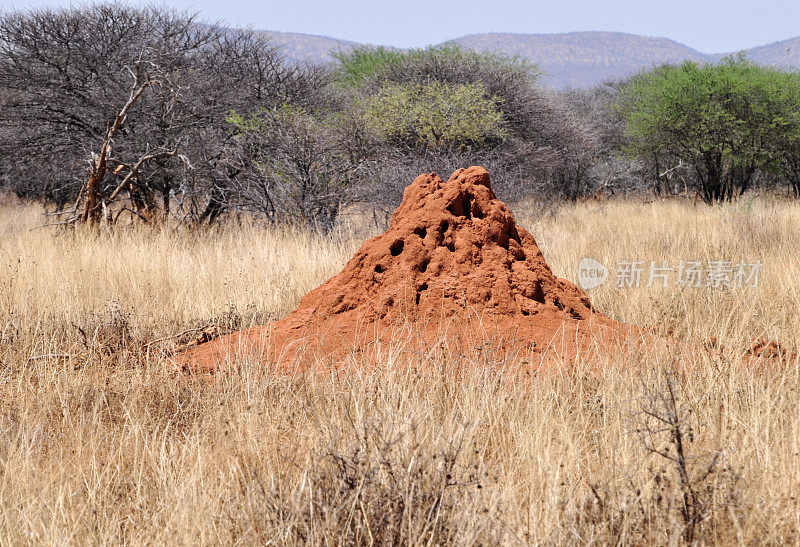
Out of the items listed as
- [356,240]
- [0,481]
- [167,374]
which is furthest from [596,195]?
[0,481]

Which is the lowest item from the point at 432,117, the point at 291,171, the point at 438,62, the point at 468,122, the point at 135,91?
Answer: the point at 291,171

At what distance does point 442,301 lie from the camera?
4227mm

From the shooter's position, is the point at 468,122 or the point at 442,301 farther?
the point at 468,122

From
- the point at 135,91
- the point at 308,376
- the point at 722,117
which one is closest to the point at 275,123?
the point at 135,91

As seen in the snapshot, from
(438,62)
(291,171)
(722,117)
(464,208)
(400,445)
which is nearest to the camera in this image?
(400,445)

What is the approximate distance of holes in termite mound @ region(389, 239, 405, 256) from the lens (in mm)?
4574

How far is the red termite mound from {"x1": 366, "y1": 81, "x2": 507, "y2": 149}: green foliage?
30.0 ft

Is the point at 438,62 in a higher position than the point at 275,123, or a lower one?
higher

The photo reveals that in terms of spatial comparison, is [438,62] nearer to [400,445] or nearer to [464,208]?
[464,208]

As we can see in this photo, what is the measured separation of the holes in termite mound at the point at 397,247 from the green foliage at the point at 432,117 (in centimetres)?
931

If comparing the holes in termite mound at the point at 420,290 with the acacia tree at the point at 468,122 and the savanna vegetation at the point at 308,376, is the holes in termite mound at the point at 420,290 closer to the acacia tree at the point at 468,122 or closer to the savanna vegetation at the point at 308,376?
the savanna vegetation at the point at 308,376

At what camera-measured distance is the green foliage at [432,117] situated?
13.7 meters

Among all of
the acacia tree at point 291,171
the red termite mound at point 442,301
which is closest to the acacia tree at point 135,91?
the acacia tree at point 291,171

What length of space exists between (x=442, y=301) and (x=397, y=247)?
602 mm
